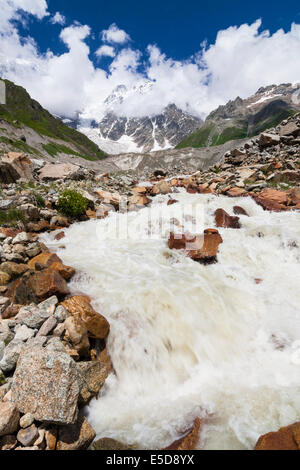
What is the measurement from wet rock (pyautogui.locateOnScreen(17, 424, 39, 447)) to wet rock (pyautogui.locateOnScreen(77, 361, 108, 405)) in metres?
0.93

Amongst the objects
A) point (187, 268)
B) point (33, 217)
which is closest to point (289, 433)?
point (187, 268)

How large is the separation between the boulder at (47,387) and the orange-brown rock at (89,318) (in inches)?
54.2

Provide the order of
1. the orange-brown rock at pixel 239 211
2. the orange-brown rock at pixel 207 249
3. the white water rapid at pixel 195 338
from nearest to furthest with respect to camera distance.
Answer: the white water rapid at pixel 195 338 → the orange-brown rock at pixel 207 249 → the orange-brown rock at pixel 239 211

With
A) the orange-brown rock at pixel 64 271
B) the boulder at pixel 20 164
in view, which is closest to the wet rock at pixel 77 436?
the orange-brown rock at pixel 64 271

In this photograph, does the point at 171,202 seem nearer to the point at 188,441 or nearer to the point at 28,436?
the point at 188,441

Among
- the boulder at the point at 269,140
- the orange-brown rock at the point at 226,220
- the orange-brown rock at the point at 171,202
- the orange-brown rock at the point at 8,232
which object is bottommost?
the orange-brown rock at the point at 8,232

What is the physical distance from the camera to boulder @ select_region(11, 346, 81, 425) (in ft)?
11.6

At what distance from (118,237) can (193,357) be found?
7570 millimetres

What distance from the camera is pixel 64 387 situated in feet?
12.1

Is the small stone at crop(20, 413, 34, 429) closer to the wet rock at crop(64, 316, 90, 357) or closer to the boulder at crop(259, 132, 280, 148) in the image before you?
the wet rock at crop(64, 316, 90, 357)

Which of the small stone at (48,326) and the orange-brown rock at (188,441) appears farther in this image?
the small stone at (48,326)

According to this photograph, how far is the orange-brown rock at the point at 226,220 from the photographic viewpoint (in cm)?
1293

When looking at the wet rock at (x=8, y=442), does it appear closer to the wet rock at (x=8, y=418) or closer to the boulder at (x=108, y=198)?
the wet rock at (x=8, y=418)
